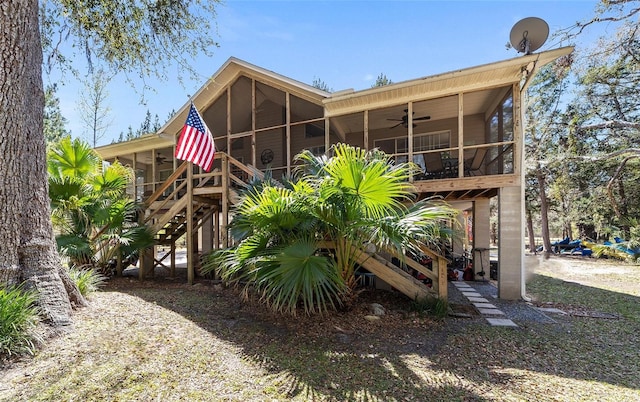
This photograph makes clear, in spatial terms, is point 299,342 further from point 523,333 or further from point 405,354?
point 523,333

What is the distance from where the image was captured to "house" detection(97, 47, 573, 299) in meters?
6.95

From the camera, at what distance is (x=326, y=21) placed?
32.8 feet

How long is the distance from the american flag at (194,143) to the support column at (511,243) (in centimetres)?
694

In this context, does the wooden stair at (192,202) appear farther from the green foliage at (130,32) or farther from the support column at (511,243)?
the support column at (511,243)

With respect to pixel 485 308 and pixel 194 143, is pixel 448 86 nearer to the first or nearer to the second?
pixel 485 308

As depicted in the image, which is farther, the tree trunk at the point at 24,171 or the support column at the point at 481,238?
the support column at the point at 481,238

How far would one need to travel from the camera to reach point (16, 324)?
3.21 metres

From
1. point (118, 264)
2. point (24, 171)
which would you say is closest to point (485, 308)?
point (24, 171)

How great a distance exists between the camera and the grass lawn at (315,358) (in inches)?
114

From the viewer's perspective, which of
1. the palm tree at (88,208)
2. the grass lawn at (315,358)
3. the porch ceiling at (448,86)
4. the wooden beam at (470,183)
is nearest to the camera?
the grass lawn at (315,358)

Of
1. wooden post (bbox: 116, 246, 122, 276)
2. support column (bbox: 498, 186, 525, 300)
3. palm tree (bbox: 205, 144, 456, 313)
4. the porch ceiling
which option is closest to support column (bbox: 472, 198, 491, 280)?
support column (bbox: 498, 186, 525, 300)

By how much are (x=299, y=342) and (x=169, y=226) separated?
22.0ft

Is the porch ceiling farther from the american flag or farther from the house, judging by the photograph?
the american flag

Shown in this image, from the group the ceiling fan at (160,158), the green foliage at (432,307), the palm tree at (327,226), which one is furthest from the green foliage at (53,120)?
the green foliage at (432,307)
